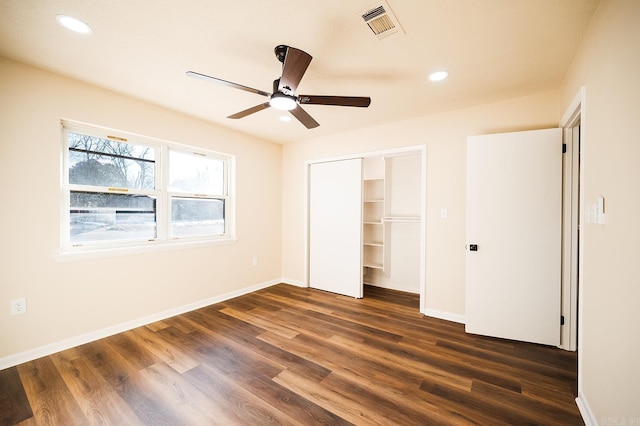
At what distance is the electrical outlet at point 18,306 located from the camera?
2119mm

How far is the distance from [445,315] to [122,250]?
12.7ft

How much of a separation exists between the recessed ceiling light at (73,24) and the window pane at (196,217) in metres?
1.91

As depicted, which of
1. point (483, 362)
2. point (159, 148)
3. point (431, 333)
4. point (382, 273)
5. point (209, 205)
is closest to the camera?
point (483, 362)

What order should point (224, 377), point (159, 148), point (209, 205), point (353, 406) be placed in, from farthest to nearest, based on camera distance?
1. point (209, 205)
2. point (159, 148)
3. point (224, 377)
4. point (353, 406)

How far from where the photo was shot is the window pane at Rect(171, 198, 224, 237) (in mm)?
3357

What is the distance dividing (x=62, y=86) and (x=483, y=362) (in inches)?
183

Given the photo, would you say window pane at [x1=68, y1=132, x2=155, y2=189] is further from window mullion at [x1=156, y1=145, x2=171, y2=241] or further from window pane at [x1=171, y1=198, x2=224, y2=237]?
window pane at [x1=171, y1=198, x2=224, y2=237]

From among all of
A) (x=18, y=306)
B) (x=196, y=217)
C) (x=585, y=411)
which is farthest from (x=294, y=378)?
(x=196, y=217)

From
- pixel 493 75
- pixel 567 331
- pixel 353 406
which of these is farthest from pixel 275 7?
pixel 567 331

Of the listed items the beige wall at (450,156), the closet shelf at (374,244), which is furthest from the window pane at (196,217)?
the beige wall at (450,156)

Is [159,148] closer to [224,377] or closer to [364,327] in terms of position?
[224,377]

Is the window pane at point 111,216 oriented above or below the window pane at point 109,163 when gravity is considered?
below

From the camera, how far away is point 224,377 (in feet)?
6.56

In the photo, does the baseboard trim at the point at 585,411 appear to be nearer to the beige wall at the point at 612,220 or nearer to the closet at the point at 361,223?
the beige wall at the point at 612,220
